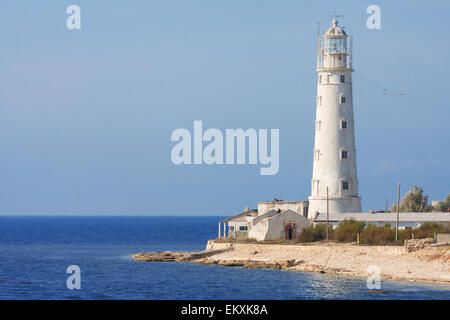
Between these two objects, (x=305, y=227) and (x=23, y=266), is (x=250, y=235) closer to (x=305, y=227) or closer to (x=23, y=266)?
(x=305, y=227)

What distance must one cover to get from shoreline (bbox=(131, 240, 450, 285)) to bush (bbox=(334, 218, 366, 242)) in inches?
54.8

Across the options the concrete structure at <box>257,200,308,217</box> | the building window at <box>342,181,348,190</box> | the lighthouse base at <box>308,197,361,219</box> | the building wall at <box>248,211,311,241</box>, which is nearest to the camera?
the building wall at <box>248,211,311,241</box>

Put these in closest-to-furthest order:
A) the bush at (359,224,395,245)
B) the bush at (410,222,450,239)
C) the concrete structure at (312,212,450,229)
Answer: the bush at (410,222,450,239), the bush at (359,224,395,245), the concrete structure at (312,212,450,229)

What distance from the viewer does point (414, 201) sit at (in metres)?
72.3

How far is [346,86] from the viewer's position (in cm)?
6312

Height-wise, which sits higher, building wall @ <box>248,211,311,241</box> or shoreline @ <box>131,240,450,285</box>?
building wall @ <box>248,211,311,241</box>

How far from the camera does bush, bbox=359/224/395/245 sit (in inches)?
2194

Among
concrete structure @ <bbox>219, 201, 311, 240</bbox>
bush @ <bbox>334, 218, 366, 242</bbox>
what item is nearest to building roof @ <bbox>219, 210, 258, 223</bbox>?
concrete structure @ <bbox>219, 201, 311, 240</bbox>

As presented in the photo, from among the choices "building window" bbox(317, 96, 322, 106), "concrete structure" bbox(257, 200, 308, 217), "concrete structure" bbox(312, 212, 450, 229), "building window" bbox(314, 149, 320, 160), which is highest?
"building window" bbox(317, 96, 322, 106)

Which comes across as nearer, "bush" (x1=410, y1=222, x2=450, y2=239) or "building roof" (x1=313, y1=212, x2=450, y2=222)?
"bush" (x1=410, y1=222, x2=450, y2=239)

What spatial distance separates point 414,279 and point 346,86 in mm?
19963

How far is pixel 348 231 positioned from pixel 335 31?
14.8m

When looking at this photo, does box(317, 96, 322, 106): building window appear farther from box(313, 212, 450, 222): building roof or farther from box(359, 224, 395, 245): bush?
box(359, 224, 395, 245): bush
